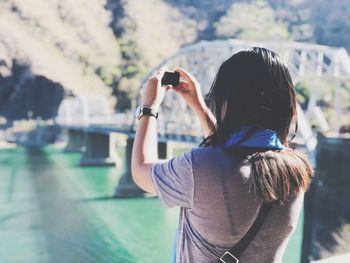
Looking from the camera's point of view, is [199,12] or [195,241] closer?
[195,241]

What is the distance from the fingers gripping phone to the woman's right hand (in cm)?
7

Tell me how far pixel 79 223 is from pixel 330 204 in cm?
662

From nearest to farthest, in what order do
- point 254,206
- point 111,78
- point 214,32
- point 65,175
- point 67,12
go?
point 254,206, point 65,175, point 67,12, point 111,78, point 214,32

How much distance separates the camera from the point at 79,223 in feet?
39.9

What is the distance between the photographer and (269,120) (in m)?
1.13

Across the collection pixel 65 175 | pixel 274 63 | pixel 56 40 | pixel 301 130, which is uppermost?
pixel 56 40

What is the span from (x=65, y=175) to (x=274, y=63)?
20998 millimetres

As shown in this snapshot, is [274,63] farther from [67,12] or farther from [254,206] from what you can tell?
[67,12]

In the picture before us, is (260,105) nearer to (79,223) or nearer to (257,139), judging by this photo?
(257,139)

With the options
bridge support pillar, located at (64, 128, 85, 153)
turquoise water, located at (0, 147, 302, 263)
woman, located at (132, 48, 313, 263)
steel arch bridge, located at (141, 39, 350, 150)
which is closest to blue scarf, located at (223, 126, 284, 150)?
Result: woman, located at (132, 48, 313, 263)

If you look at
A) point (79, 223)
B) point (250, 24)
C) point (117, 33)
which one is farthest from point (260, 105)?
point (250, 24)

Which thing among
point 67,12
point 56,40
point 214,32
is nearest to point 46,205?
point 67,12

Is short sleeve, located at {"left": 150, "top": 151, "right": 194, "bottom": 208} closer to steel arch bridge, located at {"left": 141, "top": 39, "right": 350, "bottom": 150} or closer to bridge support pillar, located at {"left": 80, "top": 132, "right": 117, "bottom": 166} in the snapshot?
steel arch bridge, located at {"left": 141, "top": 39, "right": 350, "bottom": 150}

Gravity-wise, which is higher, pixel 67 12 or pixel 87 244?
pixel 67 12
